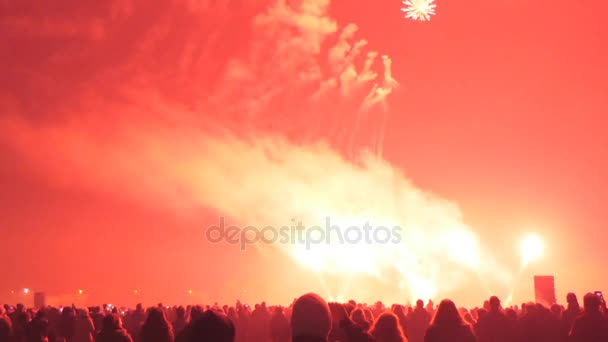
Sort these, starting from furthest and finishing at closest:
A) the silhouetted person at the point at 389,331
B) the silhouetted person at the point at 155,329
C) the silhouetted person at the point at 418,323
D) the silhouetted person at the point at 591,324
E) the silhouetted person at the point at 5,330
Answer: the silhouetted person at the point at 418,323
the silhouetted person at the point at 5,330
the silhouetted person at the point at 155,329
the silhouetted person at the point at 591,324
the silhouetted person at the point at 389,331

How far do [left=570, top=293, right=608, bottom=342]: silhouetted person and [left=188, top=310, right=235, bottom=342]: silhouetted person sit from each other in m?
7.48

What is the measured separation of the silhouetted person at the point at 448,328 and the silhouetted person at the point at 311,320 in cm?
446

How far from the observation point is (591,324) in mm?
11820

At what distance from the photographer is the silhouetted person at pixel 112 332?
11344 millimetres

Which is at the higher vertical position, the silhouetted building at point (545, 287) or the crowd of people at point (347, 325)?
the silhouetted building at point (545, 287)

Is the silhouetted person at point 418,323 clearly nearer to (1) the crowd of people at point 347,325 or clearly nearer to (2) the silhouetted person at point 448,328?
Result: (1) the crowd of people at point 347,325

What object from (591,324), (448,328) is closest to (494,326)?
(591,324)

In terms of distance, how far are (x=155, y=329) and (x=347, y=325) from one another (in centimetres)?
499

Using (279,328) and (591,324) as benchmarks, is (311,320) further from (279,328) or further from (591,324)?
(279,328)

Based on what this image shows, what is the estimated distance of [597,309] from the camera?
39.0ft

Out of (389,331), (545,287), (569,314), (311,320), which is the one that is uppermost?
(545,287)

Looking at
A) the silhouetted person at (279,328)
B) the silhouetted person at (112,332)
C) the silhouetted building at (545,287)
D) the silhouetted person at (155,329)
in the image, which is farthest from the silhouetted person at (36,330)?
the silhouetted building at (545,287)

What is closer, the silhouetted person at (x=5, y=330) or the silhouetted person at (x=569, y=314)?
the silhouetted person at (x=5, y=330)

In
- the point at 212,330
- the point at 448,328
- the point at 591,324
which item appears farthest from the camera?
the point at 591,324
